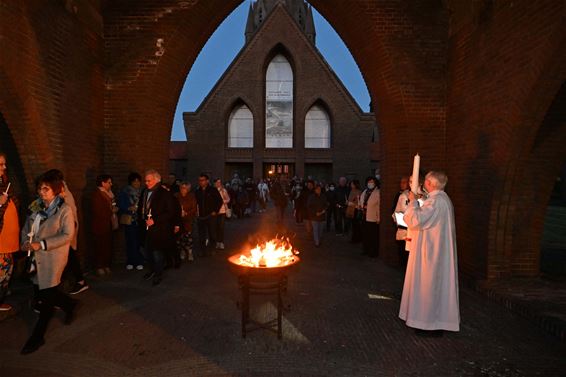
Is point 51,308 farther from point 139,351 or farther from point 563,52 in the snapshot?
point 563,52

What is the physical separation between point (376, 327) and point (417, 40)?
19.0 ft

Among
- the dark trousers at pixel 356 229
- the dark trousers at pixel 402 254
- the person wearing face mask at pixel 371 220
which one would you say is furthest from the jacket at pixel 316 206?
the dark trousers at pixel 402 254

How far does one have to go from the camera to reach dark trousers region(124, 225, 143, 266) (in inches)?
281

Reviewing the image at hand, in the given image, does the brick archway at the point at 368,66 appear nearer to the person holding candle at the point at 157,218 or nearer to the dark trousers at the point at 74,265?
the person holding candle at the point at 157,218

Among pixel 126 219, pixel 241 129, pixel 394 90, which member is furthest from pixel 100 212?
pixel 241 129

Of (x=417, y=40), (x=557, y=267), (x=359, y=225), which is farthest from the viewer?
(x=359, y=225)

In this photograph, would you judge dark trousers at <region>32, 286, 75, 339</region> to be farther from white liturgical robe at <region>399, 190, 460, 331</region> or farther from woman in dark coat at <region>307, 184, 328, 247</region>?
woman in dark coat at <region>307, 184, 328, 247</region>

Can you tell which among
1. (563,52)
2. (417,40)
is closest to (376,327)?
(563,52)

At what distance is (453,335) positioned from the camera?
4.30 m

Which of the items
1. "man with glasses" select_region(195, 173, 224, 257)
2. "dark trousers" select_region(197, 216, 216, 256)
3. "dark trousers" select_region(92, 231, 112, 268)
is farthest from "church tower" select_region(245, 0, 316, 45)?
"dark trousers" select_region(92, 231, 112, 268)

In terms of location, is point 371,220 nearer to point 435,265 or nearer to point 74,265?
point 435,265

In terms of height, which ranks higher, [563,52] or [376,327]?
[563,52]

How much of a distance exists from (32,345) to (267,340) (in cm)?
240

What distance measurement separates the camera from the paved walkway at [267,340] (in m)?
3.51
